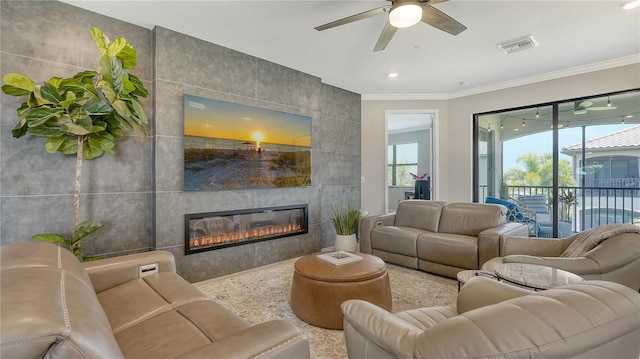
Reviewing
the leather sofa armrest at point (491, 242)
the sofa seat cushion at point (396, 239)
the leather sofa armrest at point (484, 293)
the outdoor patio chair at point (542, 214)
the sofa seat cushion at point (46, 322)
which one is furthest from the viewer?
the outdoor patio chair at point (542, 214)

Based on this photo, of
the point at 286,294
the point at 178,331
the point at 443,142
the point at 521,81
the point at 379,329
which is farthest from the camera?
the point at 443,142

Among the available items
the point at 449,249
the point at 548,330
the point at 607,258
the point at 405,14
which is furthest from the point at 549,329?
the point at 449,249

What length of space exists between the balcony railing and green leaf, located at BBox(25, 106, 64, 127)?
6.13 meters

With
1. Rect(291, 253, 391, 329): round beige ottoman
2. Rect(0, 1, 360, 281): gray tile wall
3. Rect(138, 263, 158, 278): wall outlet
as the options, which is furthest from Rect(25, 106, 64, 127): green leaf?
Rect(291, 253, 391, 329): round beige ottoman

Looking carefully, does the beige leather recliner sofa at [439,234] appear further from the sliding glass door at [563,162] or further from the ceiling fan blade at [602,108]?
the ceiling fan blade at [602,108]

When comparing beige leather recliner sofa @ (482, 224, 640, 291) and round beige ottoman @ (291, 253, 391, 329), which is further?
round beige ottoman @ (291, 253, 391, 329)

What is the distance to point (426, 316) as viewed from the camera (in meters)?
1.52

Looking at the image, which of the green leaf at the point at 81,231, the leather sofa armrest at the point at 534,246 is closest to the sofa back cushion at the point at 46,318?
the green leaf at the point at 81,231

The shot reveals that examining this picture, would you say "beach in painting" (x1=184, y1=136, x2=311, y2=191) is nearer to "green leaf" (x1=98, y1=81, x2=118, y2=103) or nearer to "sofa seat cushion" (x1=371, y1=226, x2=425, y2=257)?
"green leaf" (x1=98, y1=81, x2=118, y2=103)

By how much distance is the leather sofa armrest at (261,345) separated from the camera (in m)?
0.93

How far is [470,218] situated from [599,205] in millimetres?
2278

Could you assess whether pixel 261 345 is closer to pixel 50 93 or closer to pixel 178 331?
pixel 178 331

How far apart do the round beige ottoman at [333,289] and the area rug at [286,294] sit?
0.34ft

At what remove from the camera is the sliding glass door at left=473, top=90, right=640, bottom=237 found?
4.02 metres
